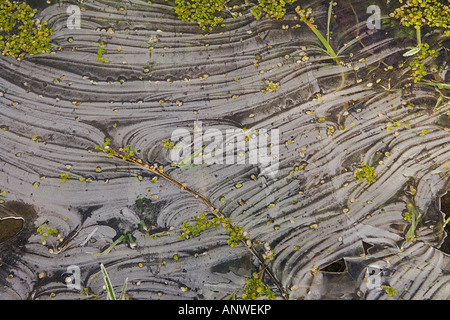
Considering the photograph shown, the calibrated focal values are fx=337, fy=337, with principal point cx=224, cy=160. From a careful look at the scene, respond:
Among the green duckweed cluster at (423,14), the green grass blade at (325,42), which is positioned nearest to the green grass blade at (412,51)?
the green duckweed cluster at (423,14)

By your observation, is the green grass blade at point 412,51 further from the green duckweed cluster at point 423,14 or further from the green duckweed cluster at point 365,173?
the green duckweed cluster at point 365,173

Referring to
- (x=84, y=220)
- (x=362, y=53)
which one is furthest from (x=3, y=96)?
(x=362, y=53)

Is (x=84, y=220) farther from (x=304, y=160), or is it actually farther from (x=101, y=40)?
(x=304, y=160)

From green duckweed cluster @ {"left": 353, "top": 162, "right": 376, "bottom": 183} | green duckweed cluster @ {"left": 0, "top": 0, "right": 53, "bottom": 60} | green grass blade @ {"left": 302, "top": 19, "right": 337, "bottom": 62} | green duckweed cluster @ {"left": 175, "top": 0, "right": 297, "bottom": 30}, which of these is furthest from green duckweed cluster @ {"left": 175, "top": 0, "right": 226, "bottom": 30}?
green duckweed cluster @ {"left": 353, "top": 162, "right": 376, "bottom": 183}

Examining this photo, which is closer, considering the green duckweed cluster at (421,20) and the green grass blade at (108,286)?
the green grass blade at (108,286)

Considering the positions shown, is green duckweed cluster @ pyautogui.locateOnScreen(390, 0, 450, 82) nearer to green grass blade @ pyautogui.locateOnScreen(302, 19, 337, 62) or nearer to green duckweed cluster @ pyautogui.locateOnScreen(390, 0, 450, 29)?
green duckweed cluster @ pyautogui.locateOnScreen(390, 0, 450, 29)

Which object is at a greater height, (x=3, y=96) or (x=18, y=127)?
(x=3, y=96)
